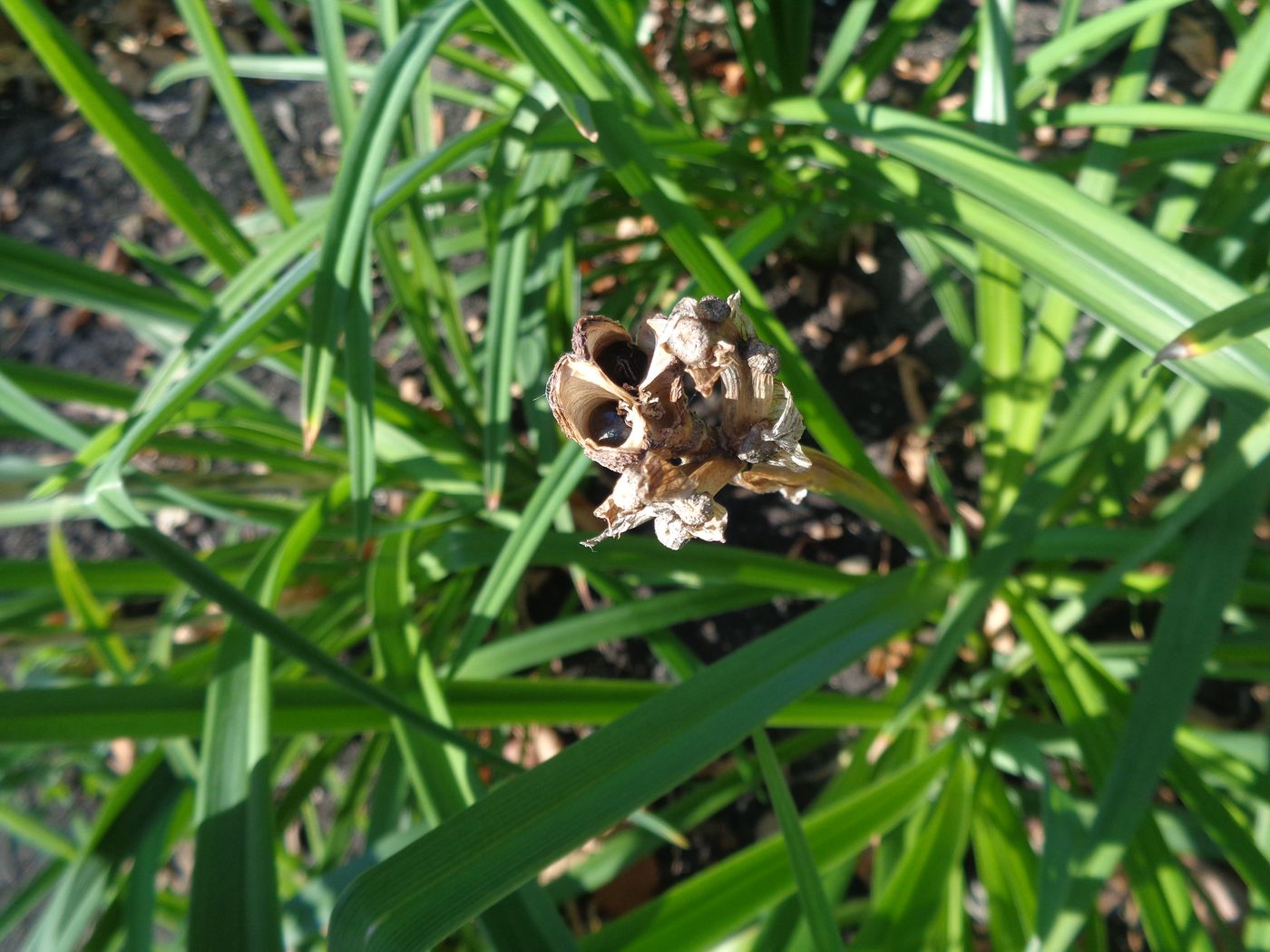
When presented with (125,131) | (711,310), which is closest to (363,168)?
(125,131)

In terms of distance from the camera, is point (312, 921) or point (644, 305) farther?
point (644, 305)

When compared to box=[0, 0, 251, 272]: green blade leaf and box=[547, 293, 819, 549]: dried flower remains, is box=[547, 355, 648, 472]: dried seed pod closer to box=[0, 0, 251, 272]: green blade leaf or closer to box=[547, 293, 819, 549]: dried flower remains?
box=[547, 293, 819, 549]: dried flower remains

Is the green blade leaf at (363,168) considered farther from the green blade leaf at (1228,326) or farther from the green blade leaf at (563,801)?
the green blade leaf at (1228,326)

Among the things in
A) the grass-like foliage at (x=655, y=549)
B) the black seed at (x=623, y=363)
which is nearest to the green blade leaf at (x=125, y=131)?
the grass-like foliage at (x=655, y=549)

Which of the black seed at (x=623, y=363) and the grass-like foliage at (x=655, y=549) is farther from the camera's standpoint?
the grass-like foliage at (x=655, y=549)

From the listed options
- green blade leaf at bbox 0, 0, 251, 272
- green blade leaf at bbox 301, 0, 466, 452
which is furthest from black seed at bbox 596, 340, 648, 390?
green blade leaf at bbox 0, 0, 251, 272

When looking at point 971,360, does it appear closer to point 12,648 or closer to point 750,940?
point 750,940

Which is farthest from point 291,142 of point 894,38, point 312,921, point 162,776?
point 312,921
